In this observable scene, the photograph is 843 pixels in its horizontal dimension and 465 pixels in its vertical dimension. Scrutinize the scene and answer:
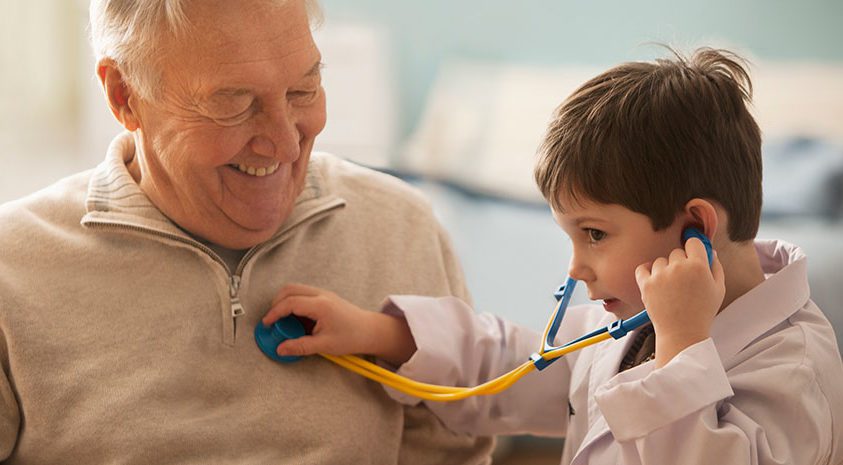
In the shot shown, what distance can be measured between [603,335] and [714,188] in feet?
0.78

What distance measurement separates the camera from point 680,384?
4.16 feet

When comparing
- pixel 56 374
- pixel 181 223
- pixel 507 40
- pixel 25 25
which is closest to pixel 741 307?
pixel 181 223

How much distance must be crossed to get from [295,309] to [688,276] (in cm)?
62

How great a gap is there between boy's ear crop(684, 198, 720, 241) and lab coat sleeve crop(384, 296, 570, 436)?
452 millimetres

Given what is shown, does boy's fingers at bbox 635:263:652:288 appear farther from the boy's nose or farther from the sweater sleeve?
the sweater sleeve

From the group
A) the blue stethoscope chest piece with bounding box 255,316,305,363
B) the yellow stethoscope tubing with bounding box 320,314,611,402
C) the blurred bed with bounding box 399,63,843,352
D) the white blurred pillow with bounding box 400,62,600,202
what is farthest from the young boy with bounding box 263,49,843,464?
the white blurred pillow with bounding box 400,62,600,202

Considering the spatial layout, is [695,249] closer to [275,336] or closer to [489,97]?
[275,336]

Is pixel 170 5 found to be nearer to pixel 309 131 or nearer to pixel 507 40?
pixel 309 131

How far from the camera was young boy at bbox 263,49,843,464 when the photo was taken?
1293 millimetres

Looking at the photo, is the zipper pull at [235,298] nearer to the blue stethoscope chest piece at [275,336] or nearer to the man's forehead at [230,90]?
the blue stethoscope chest piece at [275,336]

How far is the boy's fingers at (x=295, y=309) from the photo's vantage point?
5.34 ft

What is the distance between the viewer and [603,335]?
136 cm

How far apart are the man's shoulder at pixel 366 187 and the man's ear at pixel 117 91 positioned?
1.11 feet

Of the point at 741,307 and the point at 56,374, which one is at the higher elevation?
the point at 741,307
